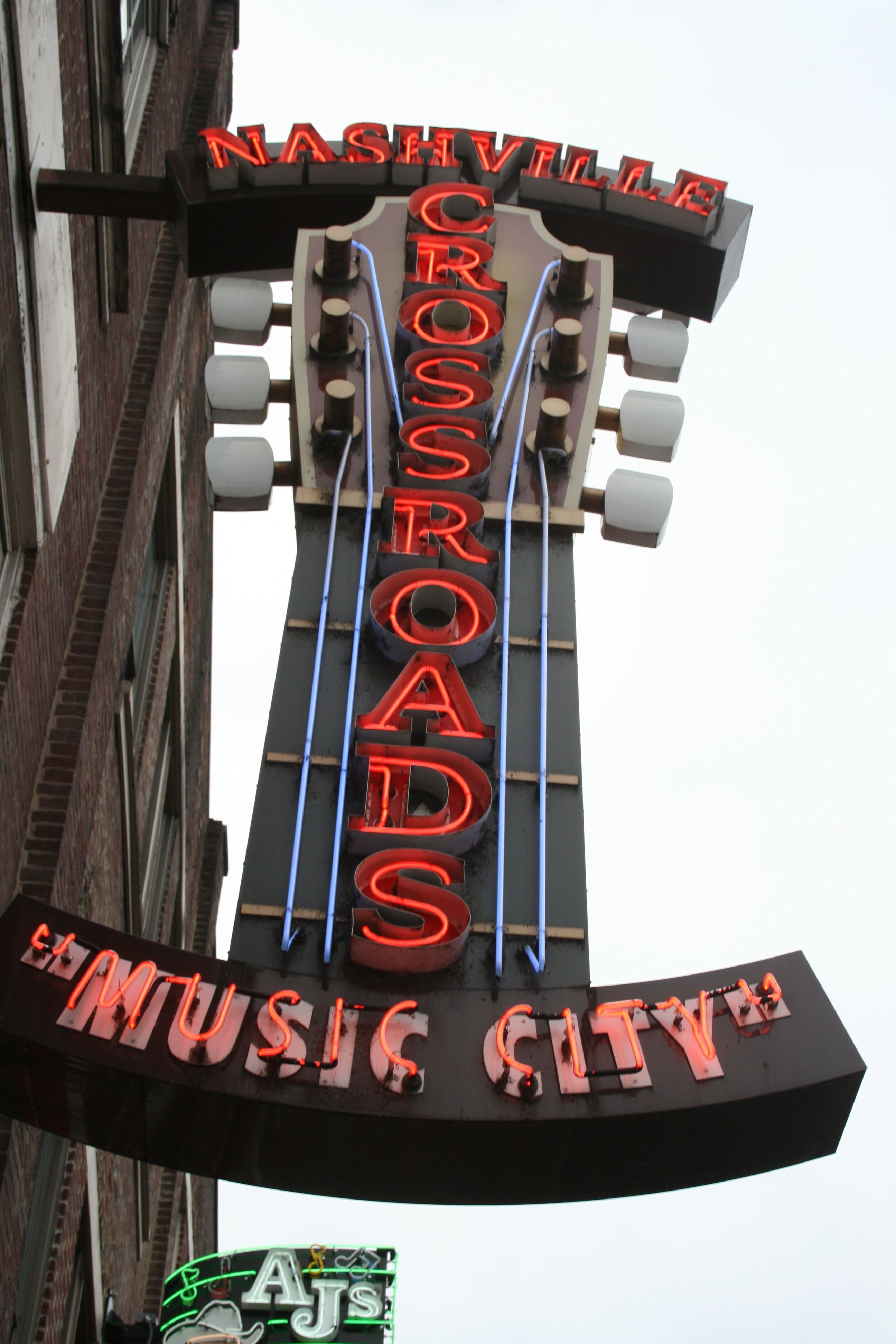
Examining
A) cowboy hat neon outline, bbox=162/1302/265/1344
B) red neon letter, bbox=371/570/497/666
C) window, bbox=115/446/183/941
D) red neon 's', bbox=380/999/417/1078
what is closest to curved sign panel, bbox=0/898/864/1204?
red neon 's', bbox=380/999/417/1078

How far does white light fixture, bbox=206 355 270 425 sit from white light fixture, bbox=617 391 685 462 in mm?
3057

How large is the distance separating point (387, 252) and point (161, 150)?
3456 mm

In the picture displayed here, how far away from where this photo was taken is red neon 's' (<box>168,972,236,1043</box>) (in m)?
7.69

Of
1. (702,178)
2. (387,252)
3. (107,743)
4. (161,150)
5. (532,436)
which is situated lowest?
(107,743)

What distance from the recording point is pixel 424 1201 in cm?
811

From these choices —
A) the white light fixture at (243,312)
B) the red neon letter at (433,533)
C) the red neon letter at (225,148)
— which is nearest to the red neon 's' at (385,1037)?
the red neon letter at (433,533)

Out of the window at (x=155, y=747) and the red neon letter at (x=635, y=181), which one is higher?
the red neon letter at (x=635, y=181)

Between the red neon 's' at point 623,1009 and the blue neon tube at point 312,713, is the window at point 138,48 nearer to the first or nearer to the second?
the blue neon tube at point 312,713

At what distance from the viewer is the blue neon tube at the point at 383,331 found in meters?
12.5

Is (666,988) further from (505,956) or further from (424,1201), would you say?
(424,1201)

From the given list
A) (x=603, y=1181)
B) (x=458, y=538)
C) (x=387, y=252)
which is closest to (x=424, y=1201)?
(x=603, y=1181)

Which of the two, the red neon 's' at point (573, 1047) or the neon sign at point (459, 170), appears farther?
the neon sign at point (459, 170)

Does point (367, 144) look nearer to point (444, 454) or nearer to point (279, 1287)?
point (444, 454)

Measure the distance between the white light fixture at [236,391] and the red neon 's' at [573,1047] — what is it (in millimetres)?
6427
